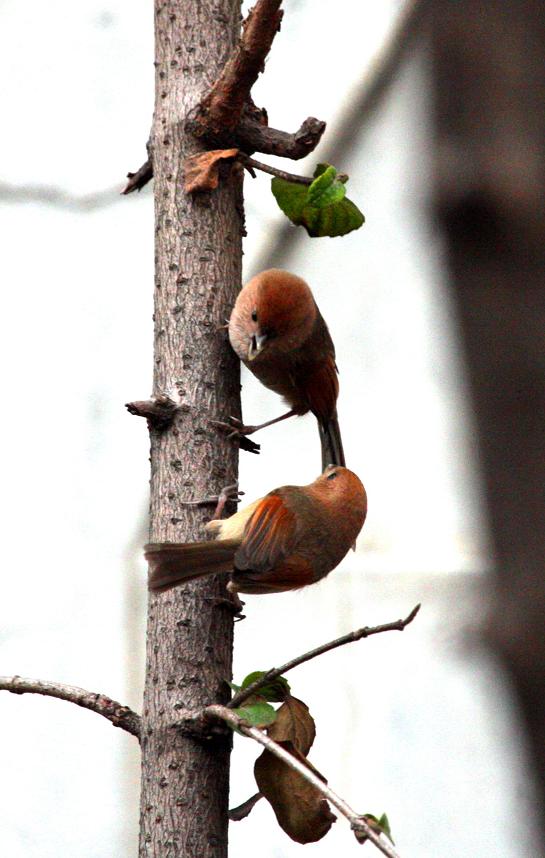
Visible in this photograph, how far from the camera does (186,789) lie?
1.35 metres

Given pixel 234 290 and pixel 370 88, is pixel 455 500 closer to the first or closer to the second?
pixel 370 88

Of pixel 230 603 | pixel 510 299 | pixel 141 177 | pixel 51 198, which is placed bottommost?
pixel 230 603

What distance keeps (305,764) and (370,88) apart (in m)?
2.87

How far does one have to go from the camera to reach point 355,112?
3.68 meters

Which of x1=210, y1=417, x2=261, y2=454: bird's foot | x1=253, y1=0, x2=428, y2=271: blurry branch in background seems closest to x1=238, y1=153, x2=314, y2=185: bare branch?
x1=210, y1=417, x2=261, y2=454: bird's foot

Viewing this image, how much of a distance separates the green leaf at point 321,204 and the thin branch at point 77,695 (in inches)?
27.5

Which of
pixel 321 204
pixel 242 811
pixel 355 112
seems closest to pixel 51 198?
pixel 355 112

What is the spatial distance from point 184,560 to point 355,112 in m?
2.61

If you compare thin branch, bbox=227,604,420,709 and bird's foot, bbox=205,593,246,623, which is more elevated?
bird's foot, bbox=205,593,246,623

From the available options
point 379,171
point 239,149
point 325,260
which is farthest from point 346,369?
point 239,149

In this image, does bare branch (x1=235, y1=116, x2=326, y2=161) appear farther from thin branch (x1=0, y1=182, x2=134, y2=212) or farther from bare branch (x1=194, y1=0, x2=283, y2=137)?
thin branch (x1=0, y1=182, x2=134, y2=212)

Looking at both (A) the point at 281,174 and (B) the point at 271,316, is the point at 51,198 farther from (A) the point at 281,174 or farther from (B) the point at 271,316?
(A) the point at 281,174

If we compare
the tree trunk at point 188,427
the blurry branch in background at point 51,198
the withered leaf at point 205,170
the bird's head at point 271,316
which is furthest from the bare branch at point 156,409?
the blurry branch in background at point 51,198

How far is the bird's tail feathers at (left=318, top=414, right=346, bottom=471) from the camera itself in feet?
6.15
